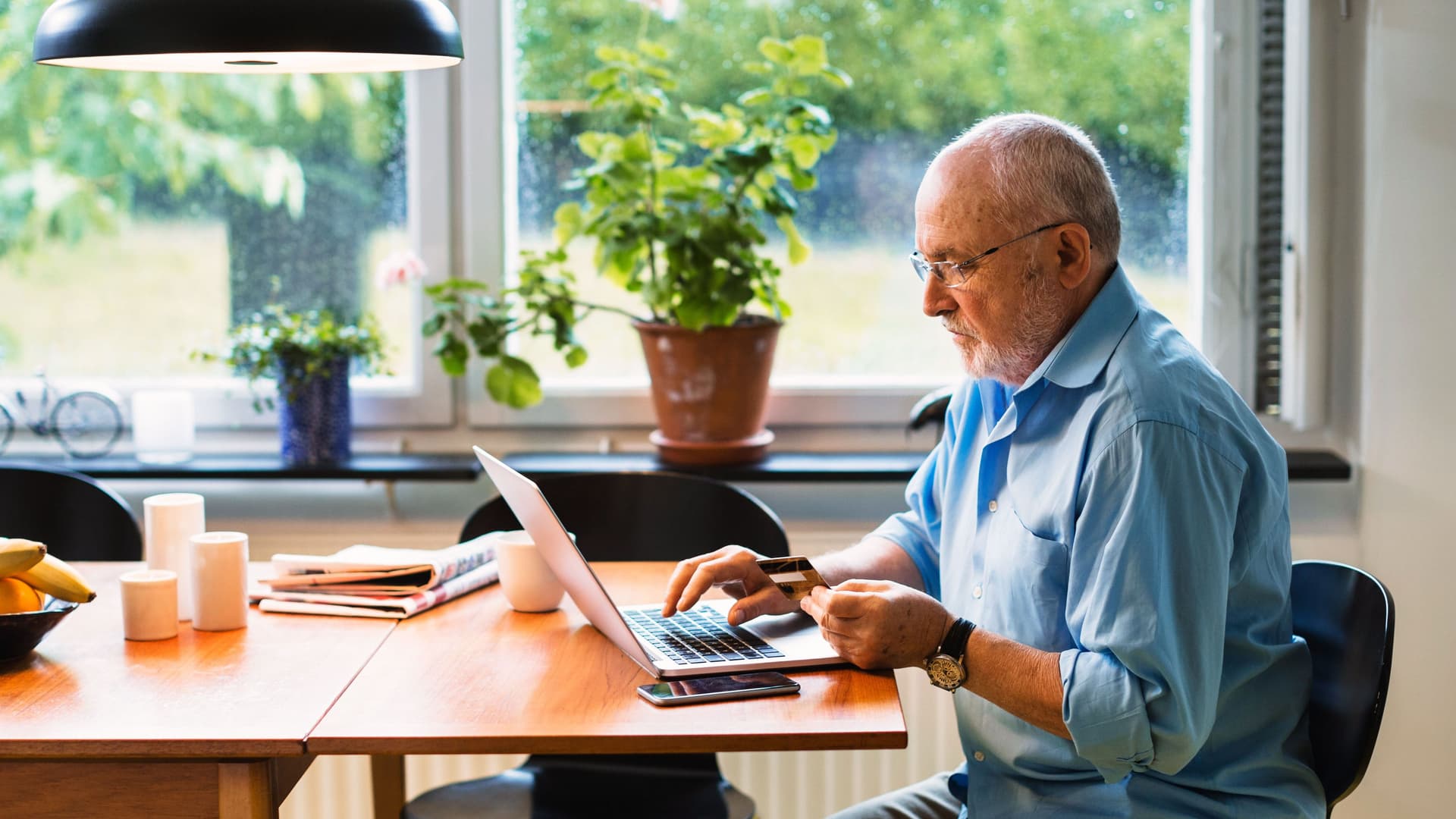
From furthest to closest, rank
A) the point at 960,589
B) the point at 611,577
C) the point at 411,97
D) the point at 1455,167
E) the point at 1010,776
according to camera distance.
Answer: the point at 411,97 → the point at 1455,167 → the point at 611,577 → the point at 960,589 → the point at 1010,776

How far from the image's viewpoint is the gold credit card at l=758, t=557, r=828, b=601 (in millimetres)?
1647

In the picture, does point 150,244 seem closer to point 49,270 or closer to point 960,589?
point 49,270

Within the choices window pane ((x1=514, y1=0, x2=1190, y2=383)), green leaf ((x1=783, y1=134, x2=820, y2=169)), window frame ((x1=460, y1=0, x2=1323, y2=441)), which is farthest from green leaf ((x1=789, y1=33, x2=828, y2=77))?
window frame ((x1=460, y1=0, x2=1323, y2=441))

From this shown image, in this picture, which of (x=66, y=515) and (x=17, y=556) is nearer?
(x=17, y=556)

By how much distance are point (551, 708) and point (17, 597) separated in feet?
2.20

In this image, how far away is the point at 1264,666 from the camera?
1540 mm

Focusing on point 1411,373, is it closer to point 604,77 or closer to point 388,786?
point 604,77

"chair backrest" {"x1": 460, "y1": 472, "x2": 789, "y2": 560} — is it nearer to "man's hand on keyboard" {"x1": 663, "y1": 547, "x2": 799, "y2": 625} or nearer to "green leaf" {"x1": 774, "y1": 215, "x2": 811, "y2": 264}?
A: "man's hand on keyboard" {"x1": 663, "y1": 547, "x2": 799, "y2": 625}

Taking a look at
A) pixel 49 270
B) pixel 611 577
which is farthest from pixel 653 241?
pixel 49 270

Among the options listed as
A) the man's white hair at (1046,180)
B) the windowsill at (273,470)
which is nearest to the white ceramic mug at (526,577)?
the man's white hair at (1046,180)

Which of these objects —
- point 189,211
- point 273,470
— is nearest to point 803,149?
point 273,470

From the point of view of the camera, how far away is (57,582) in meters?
1.65

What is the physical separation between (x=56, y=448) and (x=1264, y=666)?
2355mm

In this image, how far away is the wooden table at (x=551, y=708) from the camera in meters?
1.34
